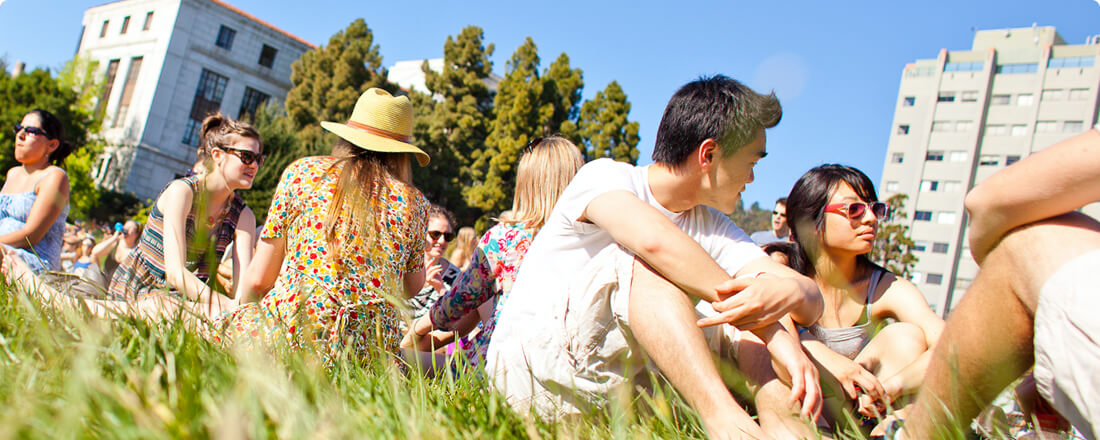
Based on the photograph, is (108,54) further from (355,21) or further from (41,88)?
(355,21)

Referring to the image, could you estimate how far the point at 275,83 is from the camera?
42.8 meters

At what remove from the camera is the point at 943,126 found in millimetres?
58312

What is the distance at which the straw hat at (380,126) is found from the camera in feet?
9.75

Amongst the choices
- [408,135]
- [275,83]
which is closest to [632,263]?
[408,135]

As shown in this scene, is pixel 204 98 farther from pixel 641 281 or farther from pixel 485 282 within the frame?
pixel 641 281

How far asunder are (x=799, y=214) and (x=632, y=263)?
6.04 feet

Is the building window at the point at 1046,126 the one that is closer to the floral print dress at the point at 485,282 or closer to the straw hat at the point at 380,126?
the floral print dress at the point at 485,282

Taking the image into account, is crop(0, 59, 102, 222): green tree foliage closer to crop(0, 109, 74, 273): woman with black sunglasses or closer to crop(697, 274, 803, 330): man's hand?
crop(0, 109, 74, 273): woman with black sunglasses

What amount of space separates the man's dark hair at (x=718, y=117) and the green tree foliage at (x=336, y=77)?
110 feet

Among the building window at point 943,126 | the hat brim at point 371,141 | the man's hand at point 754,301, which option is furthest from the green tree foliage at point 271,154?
the building window at point 943,126

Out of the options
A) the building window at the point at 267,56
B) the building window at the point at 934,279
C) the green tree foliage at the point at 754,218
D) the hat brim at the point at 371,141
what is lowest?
the hat brim at the point at 371,141

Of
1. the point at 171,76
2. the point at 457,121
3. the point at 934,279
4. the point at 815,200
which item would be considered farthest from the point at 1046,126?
the point at 815,200

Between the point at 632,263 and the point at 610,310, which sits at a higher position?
the point at 632,263

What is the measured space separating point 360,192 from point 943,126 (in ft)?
217
